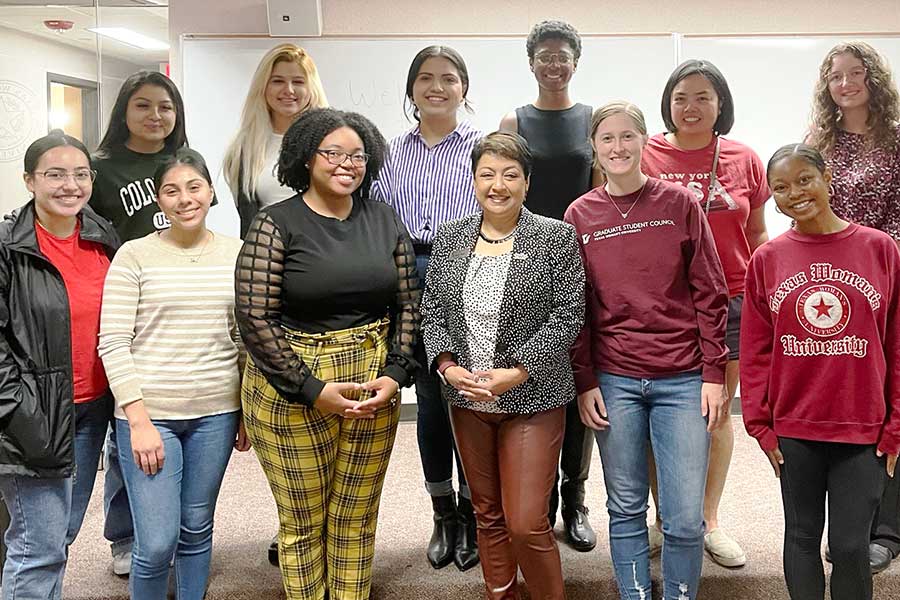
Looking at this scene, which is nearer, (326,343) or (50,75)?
(326,343)

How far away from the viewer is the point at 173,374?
1906 millimetres

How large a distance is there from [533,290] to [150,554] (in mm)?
1142

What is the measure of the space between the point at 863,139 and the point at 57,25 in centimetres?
354

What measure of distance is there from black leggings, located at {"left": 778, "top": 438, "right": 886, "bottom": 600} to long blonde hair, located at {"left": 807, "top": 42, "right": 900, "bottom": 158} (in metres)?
1.02

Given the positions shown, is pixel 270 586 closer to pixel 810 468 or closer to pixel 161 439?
pixel 161 439

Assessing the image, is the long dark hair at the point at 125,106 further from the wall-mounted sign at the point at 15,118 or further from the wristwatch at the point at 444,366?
the wall-mounted sign at the point at 15,118

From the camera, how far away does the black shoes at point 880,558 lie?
2354 millimetres

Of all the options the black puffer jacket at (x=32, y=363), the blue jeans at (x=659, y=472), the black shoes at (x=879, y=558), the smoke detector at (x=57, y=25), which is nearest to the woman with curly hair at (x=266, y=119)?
the black puffer jacket at (x=32, y=363)

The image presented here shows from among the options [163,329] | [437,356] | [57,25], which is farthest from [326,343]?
[57,25]

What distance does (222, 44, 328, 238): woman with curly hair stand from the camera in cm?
241

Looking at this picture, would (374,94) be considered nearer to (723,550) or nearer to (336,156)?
(336,156)

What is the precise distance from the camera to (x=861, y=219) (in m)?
2.31

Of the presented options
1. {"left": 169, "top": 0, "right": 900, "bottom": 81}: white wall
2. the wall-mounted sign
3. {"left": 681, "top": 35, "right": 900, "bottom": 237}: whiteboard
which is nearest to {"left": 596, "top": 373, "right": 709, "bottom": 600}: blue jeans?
{"left": 681, "top": 35, "right": 900, "bottom": 237}: whiteboard

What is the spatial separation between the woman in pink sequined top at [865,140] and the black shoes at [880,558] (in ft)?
3.16
